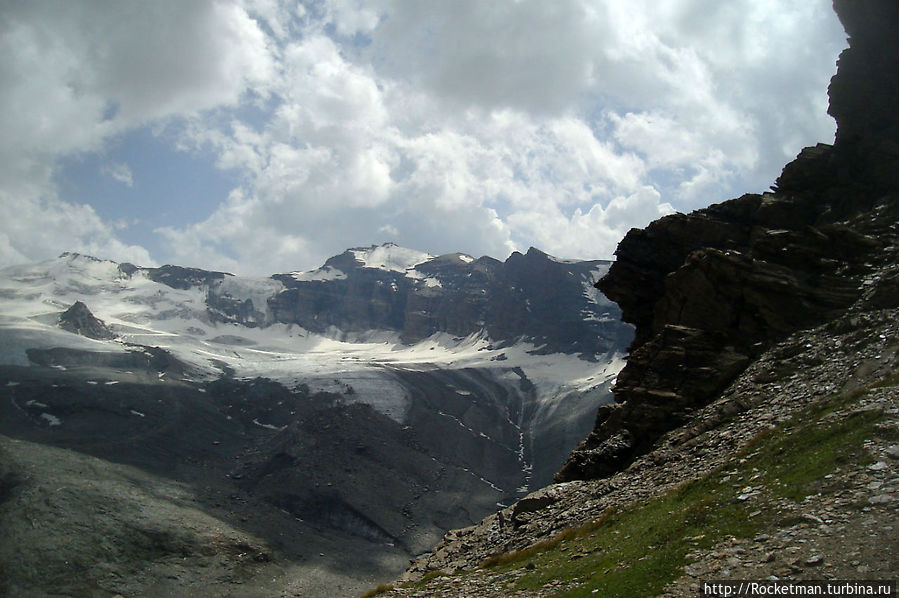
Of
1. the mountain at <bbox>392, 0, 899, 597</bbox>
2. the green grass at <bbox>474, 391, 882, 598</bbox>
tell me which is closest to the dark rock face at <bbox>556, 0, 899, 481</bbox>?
the mountain at <bbox>392, 0, 899, 597</bbox>

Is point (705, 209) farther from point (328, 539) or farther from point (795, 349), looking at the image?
point (328, 539)

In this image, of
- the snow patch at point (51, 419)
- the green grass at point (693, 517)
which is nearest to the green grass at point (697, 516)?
the green grass at point (693, 517)

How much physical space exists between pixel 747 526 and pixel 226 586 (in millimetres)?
125981

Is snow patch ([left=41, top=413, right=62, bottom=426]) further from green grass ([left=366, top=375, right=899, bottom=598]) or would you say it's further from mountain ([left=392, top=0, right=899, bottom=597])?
green grass ([left=366, top=375, right=899, bottom=598])

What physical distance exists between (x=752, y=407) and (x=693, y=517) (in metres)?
13.4

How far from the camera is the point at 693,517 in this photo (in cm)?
2169

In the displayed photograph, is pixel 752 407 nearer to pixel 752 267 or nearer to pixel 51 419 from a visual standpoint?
pixel 752 267

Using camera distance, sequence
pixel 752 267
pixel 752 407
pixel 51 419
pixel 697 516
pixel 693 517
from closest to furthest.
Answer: pixel 697 516
pixel 693 517
pixel 752 407
pixel 752 267
pixel 51 419

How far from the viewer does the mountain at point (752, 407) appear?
18.3 metres

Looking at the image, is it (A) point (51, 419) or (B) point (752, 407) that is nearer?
(B) point (752, 407)

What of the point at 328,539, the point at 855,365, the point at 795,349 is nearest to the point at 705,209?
the point at 795,349

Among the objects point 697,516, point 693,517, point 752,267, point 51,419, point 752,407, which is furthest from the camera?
Result: point 51,419

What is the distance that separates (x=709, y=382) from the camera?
38.2 metres

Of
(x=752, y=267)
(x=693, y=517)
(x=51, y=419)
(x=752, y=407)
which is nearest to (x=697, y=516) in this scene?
(x=693, y=517)
